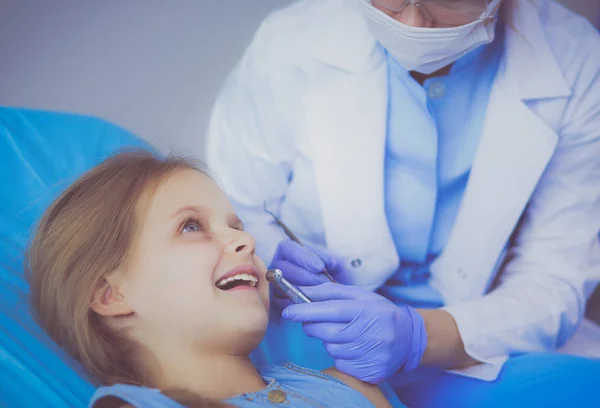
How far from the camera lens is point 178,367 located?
795mm

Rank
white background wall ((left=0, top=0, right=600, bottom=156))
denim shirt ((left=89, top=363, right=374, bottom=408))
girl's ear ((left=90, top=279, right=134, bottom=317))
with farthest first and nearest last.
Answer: white background wall ((left=0, top=0, right=600, bottom=156)) → girl's ear ((left=90, top=279, right=134, bottom=317)) → denim shirt ((left=89, top=363, right=374, bottom=408))

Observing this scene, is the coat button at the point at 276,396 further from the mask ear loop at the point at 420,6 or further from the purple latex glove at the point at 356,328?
the mask ear loop at the point at 420,6

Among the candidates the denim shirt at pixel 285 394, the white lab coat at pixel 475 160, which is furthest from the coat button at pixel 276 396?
the white lab coat at pixel 475 160

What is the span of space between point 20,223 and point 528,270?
849 mm

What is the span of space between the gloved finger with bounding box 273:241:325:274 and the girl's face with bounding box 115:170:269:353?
15 cm

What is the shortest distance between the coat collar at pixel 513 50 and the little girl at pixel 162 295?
0.36 metres

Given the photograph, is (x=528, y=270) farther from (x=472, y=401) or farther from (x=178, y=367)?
(x=178, y=367)

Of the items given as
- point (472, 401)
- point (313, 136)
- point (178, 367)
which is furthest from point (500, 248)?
point (178, 367)

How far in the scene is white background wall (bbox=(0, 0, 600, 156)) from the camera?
953 mm

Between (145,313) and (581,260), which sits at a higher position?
(145,313)

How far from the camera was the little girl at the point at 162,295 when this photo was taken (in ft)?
2.58

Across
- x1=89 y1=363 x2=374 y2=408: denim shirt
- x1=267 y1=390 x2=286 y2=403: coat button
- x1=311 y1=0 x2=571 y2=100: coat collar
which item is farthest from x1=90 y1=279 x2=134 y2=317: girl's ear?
x1=311 y1=0 x2=571 y2=100: coat collar

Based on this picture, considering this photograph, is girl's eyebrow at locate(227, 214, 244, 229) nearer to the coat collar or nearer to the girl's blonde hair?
the girl's blonde hair

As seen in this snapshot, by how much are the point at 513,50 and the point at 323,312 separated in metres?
0.58
